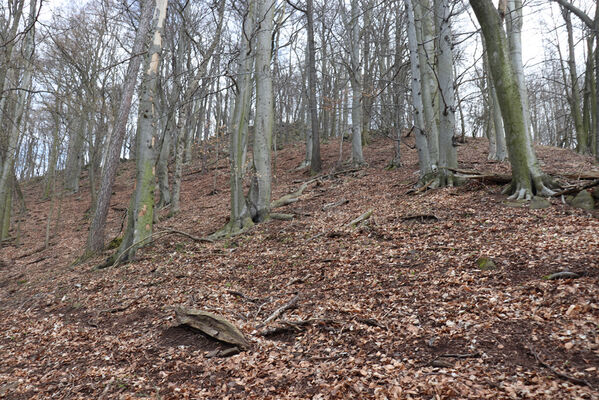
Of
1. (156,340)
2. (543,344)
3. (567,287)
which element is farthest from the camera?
(156,340)

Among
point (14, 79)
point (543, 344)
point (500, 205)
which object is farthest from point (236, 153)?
point (14, 79)

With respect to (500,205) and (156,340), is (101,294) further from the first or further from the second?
(500,205)

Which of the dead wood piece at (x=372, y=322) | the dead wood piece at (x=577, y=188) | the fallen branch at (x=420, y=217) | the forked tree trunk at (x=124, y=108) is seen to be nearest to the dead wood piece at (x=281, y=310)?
the dead wood piece at (x=372, y=322)

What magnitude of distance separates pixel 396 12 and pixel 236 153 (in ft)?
38.6

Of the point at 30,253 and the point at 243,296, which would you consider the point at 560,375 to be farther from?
the point at 30,253

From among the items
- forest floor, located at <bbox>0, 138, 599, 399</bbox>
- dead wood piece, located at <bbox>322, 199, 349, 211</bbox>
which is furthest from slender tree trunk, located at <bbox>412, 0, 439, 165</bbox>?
dead wood piece, located at <bbox>322, 199, 349, 211</bbox>

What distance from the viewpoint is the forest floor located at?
2.56 metres

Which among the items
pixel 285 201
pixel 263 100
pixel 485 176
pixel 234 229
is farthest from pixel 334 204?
pixel 485 176

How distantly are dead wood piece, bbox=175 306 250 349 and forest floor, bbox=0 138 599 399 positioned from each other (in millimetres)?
100

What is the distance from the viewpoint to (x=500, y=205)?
5.81 meters

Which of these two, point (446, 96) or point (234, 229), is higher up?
point (446, 96)

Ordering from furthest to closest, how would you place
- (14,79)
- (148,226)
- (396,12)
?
(396,12) < (14,79) < (148,226)

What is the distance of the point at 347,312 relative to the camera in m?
3.71

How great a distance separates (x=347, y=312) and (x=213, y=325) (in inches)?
59.5
